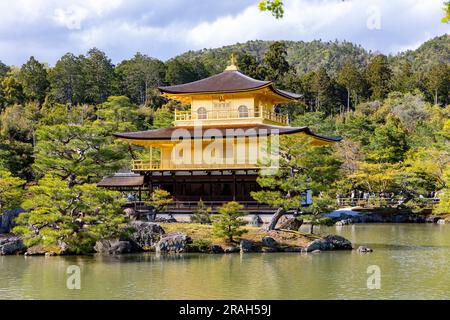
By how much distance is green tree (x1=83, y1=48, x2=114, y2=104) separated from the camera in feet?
194

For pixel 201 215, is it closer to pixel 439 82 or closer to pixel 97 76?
pixel 97 76

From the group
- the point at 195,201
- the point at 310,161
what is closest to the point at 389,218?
the point at 195,201

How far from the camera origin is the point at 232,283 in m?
15.9

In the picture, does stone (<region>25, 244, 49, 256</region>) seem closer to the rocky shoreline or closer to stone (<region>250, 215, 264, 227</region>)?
the rocky shoreline

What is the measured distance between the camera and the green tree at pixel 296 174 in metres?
22.3

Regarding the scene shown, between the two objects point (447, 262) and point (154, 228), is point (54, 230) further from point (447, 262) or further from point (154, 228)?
point (447, 262)

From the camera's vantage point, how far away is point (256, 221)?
2600 cm

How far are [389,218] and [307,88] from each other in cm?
3181

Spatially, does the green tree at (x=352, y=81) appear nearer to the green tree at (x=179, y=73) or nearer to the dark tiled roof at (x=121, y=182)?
the green tree at (x=179, y=73)

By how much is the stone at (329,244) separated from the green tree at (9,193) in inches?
447

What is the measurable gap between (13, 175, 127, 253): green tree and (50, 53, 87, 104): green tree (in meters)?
37.6

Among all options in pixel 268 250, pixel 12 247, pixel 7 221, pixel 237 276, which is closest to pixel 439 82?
pixel 268 250

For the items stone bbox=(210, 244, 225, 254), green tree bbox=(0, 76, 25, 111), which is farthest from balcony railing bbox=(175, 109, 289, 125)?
green tree bbox=(0, 76, 25, 111)
